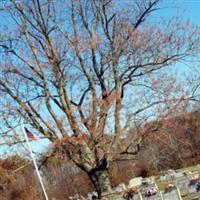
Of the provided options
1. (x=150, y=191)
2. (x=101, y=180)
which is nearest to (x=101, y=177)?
(x=101, y=180)

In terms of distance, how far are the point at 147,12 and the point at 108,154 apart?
191 inches

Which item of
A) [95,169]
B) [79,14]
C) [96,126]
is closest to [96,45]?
[79,14]

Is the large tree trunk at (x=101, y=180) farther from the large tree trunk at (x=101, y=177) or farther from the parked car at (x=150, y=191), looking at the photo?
the parked car at (x=150, y=191)

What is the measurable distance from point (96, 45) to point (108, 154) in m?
3.55

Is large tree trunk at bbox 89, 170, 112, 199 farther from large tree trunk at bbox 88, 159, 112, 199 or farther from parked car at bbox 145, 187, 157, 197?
parked car at bbox 145, 187, 157, 197

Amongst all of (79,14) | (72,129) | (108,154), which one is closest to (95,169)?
(108,154)

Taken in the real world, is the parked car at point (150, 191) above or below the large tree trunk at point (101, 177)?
below

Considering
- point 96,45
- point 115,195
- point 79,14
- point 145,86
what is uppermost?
point 79,14

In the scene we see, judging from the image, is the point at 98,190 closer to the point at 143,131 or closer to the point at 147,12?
the point at 143,131

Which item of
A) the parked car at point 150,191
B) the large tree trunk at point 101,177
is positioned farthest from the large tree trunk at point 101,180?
the parked car at point 150,191

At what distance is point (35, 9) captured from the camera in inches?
698

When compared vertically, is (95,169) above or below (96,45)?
below

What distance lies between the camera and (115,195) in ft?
54.6

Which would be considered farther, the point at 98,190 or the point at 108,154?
the point at 98,190
